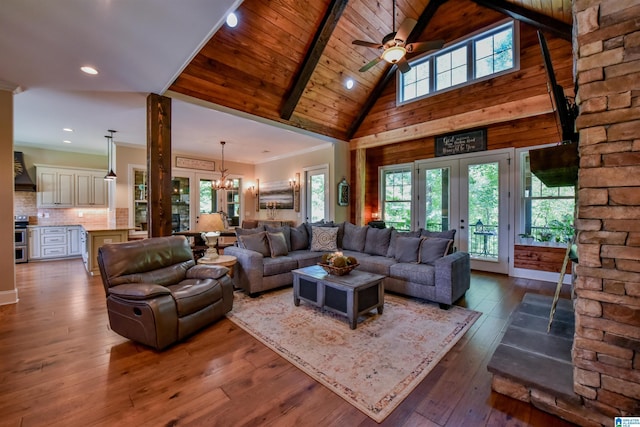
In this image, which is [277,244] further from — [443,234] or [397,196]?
[397,196]

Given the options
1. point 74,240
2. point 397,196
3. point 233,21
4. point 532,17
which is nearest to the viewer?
point 233,21

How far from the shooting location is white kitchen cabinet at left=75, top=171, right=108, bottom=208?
7.05 meters

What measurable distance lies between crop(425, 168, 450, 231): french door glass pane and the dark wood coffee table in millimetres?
3505

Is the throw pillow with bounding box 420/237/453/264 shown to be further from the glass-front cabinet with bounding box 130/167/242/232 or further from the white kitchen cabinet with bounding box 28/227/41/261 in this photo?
the white kitchen cabinet with bounding box 28/227/41/261

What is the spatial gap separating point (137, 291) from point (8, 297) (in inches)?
112

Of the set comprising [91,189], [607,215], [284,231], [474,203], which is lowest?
[284,231]

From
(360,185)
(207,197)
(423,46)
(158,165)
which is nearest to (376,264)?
(423,46)

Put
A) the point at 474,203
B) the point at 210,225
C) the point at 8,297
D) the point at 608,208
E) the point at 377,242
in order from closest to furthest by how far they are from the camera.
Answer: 1. the point at 608,208
2. the point at 210,225
3. the point at 8,297
4. the point at 377,242
5. the point at 474,203

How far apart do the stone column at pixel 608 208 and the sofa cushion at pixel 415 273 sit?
1866 mm

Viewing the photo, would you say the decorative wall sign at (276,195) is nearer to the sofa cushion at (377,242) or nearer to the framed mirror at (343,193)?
the framed mirror at (343,193)

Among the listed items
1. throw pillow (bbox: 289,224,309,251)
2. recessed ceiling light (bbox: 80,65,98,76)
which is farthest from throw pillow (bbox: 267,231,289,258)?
recessed ceiling light (bbox: 80,65,98,76)

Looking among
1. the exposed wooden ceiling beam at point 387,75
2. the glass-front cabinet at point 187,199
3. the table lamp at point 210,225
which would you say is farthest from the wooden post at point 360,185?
the table lamp at point 210,225

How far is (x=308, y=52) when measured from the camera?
4.78m

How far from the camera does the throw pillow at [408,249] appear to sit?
12.9 ft
